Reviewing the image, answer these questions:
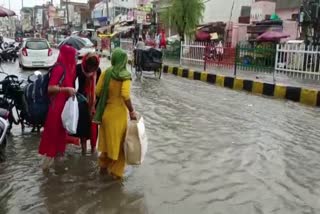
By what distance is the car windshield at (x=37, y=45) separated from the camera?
64.9ft

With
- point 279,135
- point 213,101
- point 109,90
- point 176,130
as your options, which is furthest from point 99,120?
point 213,101

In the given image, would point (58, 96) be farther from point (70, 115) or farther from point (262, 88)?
point (262, 88)

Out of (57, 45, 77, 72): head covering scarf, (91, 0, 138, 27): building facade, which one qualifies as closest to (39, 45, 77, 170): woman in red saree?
(57, 45, 77, 72): head covering scarf

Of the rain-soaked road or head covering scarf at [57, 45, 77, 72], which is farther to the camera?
head covering scarf at [57, 45, 77, 72]

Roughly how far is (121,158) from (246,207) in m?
1.43

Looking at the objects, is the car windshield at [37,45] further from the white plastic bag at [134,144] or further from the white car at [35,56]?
the white plastic bag at [134,144]

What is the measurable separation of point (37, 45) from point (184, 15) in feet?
36.0

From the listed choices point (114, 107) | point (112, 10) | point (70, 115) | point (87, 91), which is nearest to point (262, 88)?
point (87, 91)

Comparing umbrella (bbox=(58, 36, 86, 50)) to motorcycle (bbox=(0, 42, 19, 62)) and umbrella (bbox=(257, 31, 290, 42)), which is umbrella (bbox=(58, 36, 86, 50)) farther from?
motorcycle (bbox=(0, 42, 19, 62))

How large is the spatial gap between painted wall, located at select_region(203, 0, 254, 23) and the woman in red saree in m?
27.9

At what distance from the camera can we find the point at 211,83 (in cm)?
1670

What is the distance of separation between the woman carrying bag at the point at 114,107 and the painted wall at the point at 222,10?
91.5 feet

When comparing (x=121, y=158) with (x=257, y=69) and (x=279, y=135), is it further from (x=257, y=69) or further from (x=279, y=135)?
(x=257, y=69)

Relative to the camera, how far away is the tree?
28.1 m
